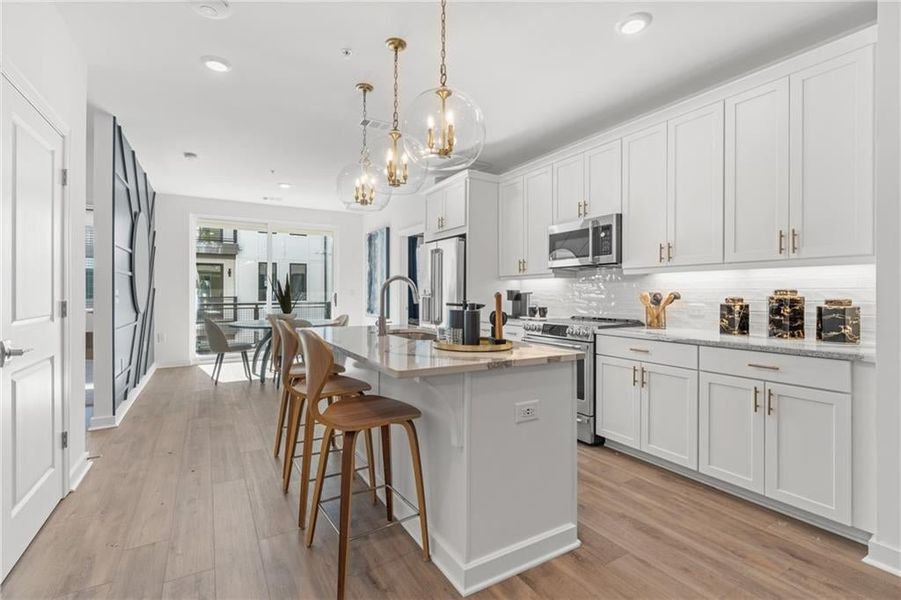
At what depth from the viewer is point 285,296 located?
6.30 m

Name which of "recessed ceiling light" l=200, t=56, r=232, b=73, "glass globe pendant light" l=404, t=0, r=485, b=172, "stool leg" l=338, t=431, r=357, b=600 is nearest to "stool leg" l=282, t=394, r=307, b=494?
"stool leg" l=338, t=431, r=357, b=600

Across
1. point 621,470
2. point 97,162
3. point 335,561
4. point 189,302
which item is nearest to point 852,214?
point 621,470

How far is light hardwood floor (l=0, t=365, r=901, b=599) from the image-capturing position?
1.72m

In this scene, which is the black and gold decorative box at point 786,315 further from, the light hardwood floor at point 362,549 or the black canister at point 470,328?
the black canister at point 470,328

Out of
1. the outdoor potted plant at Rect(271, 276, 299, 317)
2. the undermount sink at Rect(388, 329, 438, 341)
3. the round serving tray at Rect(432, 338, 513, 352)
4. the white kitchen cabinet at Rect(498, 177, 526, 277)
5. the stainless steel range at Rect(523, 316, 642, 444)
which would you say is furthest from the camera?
the outdoor potted plant at Rect(271, 276, 299, 317)

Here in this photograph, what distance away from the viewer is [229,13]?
2.37 meters

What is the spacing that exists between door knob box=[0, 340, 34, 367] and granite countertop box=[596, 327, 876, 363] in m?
3.26

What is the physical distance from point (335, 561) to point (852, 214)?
2997 millimetres

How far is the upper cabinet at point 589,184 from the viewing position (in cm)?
352

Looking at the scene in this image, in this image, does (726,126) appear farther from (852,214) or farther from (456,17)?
(456,17)

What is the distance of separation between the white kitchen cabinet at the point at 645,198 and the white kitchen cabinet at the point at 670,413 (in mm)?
856

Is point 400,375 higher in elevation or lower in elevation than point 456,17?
lower

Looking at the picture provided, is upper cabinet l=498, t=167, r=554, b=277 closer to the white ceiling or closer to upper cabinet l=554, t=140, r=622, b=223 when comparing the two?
upper cabinet l=554, t=140, r=622, b=223

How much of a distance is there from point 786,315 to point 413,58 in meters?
2.81
